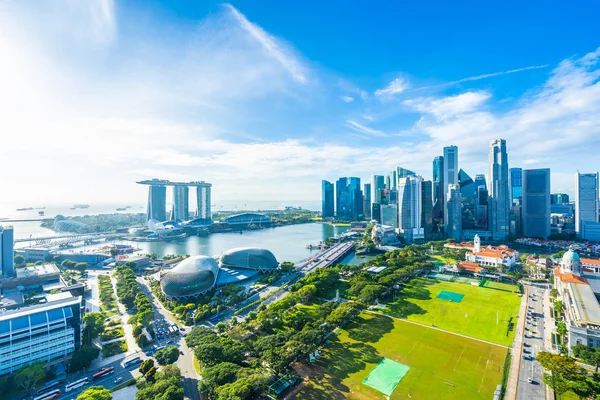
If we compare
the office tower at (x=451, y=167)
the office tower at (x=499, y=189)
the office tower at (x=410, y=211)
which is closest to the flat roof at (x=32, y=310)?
the office tower at (x=410, y=211)

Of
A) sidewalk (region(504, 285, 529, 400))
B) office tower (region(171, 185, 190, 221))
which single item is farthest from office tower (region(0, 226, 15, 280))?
office tower (region(171, 185, 190, 221))

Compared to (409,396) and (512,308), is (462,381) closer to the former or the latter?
(409,396)

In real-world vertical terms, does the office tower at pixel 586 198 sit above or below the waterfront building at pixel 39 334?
above

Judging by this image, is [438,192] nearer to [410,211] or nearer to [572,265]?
[410,211]

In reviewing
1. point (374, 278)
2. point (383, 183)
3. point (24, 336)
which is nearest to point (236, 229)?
point (383, 183)

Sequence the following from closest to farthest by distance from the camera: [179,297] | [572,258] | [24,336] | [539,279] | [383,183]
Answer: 1. [24,336]
2. [179,297]
3. [572,258]
4. [539,279]
5. [383,183]

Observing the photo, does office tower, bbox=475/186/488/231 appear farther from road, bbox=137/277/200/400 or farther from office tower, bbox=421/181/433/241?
road, bbox=137/277/200/400

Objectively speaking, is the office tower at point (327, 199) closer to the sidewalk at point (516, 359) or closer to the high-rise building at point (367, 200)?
the high-rise building at point (367, 200)
